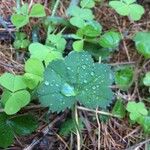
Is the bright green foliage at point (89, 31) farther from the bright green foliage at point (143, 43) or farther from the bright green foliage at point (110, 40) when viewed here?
the bright green foliage at point (143, 43)

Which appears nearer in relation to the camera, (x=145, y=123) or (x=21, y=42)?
(x=145, y=123)

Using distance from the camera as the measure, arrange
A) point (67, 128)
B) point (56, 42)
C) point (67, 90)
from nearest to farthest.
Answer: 1. point (67, 90)
2. point (67, 128)
3. point (56, 42)

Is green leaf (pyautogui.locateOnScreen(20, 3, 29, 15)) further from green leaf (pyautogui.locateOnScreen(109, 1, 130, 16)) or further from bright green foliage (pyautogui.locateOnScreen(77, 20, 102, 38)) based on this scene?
green leaf (pyautogui.locateOnScreen(109, 1, 130, 16))

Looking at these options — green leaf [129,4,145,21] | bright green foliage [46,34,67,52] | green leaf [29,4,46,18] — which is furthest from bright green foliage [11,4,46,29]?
green leaf [129,4,145,21]

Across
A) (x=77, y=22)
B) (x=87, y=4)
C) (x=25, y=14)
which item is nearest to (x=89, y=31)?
(x=77, y=22)

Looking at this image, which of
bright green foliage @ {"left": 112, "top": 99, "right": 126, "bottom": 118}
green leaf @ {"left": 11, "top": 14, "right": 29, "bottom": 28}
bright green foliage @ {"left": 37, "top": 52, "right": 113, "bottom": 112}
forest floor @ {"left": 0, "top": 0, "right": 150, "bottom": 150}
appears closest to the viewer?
bright green foliage @ {"left": 37, "top": 52, "right": 113, "bottom": 112}

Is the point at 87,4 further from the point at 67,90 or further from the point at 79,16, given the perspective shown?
the point at 67,90

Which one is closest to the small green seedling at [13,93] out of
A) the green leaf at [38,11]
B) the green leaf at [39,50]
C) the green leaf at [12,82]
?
the green leaf at [12,82]
